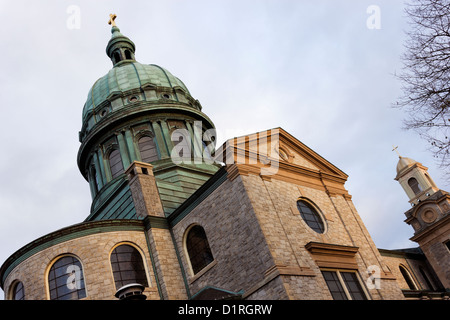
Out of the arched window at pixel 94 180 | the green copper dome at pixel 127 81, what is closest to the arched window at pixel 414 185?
the green copper dome at pixel 127 81

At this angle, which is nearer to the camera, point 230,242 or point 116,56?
point 230,242

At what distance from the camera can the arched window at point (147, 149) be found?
25828 millimetres

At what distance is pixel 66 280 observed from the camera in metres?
16.7

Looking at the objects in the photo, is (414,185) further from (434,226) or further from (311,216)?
(311,216)

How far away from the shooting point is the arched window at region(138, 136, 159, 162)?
25828 millimetres

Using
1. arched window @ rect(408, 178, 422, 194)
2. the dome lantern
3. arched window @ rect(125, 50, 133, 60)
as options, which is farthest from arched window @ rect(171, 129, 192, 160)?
arched window @ rect(408, 178, 422, 194)

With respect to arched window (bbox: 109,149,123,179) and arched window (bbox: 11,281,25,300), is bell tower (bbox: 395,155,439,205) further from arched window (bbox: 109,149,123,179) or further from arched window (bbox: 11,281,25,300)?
arched window (bbox: 11,281,25,300)

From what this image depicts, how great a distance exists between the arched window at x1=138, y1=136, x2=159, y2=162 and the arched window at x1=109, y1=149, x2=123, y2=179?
1.42 metres

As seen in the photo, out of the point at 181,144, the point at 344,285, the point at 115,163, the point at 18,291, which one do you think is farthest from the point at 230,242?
the point at 115,163

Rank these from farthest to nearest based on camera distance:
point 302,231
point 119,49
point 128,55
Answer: point 128,55
point 119,49
point 302,231

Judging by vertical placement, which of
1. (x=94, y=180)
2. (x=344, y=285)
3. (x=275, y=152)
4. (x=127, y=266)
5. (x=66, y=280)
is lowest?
(x=344, y=285)

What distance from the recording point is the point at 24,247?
1742cm

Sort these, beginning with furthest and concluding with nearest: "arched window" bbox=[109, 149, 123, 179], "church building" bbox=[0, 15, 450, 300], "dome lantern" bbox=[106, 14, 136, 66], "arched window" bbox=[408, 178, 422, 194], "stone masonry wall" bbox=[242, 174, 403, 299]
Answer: "dome lantern" bbox=[106, 14, 136, 66] < "arched window" bbox=[408, 178, 422, 194] < "arched window" bbox=[109, 149, 123, 179] < "church building" bbox=[0, 15, 450, 300] < "stone masonry wall" bbox=[242, 174, 403, 299]

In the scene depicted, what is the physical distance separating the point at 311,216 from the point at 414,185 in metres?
18.7
